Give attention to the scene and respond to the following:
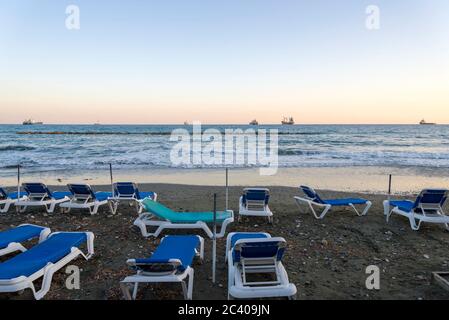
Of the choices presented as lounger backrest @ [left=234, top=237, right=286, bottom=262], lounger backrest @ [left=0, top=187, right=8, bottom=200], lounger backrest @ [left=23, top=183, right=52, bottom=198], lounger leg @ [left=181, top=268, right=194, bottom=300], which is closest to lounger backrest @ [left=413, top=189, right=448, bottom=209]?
lounger backrest @ [left=234, top=237, right=286, bottom=262]

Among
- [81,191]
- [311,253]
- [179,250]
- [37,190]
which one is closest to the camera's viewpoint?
[179,250]

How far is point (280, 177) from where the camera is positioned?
51.4 ft

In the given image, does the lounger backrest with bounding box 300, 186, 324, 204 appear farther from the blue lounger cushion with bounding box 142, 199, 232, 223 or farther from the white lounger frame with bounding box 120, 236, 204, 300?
the white lounger frame with bounding box 120, 236, 204, 300

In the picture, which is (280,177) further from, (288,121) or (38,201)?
(288,121)

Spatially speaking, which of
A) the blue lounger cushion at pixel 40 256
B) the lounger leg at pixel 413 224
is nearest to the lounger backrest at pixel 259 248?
the blue lounger cushion at pixel 40 256

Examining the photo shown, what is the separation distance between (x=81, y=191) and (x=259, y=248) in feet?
19.1

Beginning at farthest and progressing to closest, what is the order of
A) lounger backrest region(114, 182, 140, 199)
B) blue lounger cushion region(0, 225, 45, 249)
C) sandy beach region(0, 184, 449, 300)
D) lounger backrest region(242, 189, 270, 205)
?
lounger backrest region(114, 182, 140, 199) → lounger backrest region(242, 189, 270, 205) → blue lounger cushion region(0, 225, 45, 249) → sandy beach region(0, 184, 449, 300)

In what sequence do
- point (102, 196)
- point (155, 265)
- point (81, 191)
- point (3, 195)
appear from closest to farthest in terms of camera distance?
1. point (155, 265)
2. point (81, 191)
3. point (3, 195)
4. point (102, 196)

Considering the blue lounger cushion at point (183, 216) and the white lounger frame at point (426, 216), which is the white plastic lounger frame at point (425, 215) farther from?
the blue lounger cushion at point (183, 216)

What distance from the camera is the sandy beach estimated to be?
4.19m

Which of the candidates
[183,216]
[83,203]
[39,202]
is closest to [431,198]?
[183,216]

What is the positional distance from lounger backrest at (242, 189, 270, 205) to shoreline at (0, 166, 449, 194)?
5892 mm
